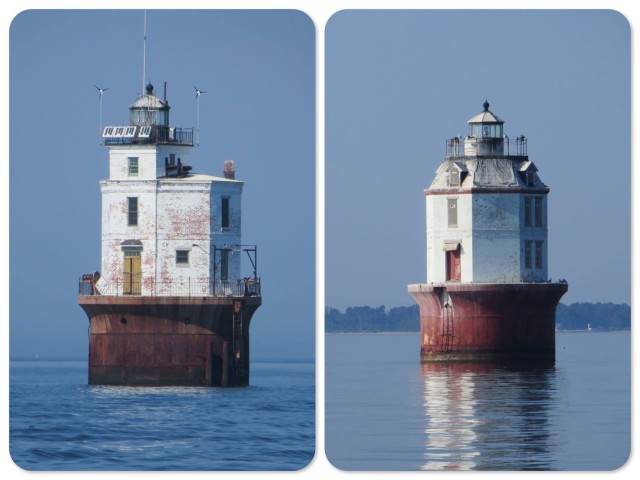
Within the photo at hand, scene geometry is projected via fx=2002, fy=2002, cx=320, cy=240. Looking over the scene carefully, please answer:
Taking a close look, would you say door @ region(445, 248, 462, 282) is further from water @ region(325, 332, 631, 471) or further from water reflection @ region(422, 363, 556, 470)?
water @ region(325, 332, 631, 471)

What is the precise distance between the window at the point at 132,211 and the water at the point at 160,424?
113 inches

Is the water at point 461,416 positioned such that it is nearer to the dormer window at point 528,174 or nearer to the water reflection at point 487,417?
the water reflection at point 487,417

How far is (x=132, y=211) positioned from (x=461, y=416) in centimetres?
912

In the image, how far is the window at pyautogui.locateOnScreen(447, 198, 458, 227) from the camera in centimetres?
3166

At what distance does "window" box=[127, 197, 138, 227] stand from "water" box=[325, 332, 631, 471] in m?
4.37

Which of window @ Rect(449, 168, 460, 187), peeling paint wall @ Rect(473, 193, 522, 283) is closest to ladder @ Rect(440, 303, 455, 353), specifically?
peeling paint wall @ Rect(473, 193, 522, 283)

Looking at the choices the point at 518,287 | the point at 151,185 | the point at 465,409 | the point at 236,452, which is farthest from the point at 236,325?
the point at 236,452

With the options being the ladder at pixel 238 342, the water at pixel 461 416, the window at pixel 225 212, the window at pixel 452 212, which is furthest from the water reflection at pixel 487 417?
the window at pixel 225 212

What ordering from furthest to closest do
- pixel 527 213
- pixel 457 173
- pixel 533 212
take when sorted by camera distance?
pixel 527 213, pixel 533 212, pixel 457 173

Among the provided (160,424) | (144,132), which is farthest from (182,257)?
(160,424)

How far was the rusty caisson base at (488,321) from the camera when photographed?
30422 mm

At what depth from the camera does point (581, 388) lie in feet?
82.5

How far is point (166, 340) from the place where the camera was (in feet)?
94.8

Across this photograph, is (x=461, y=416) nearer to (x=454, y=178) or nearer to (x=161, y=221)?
(x=161, y=221)
